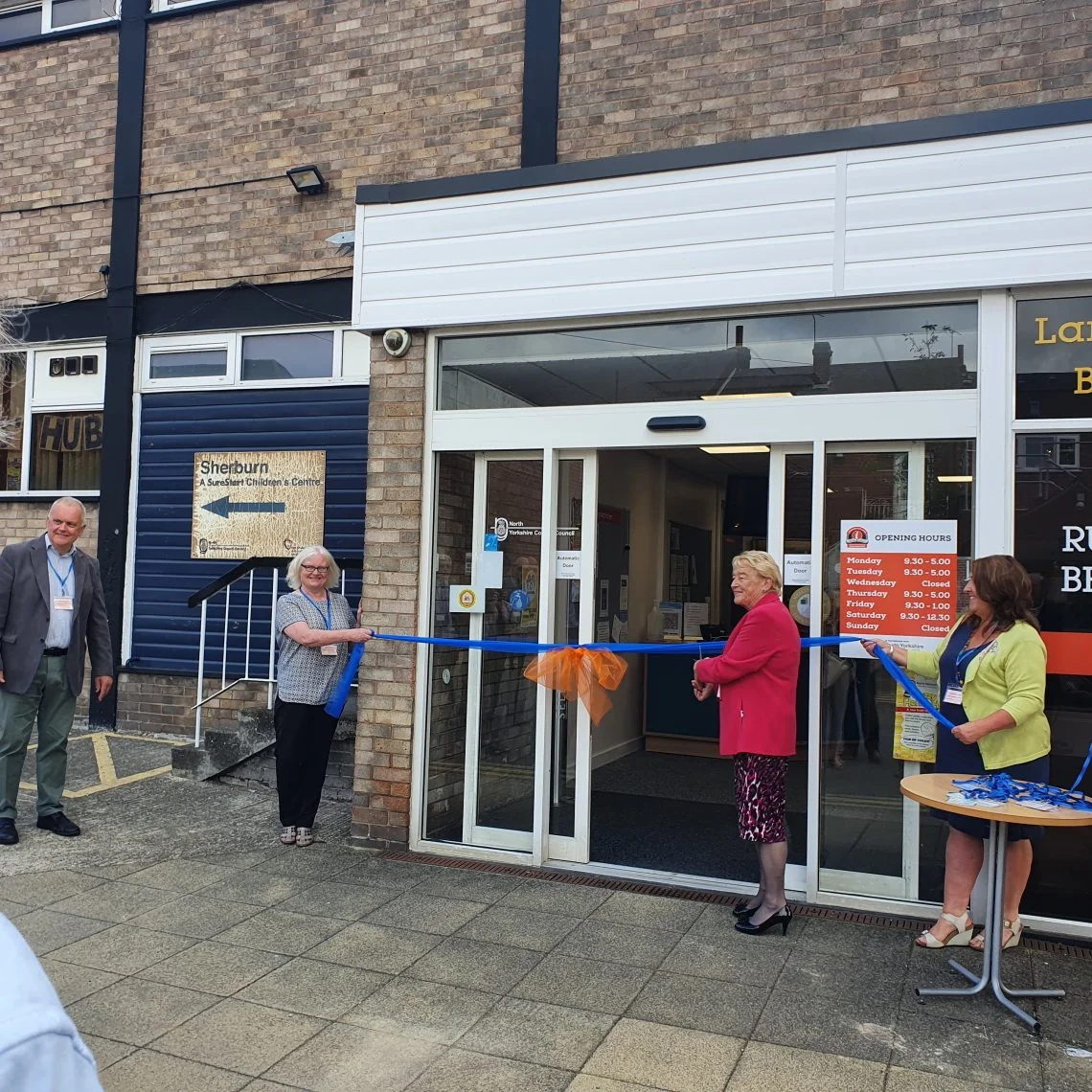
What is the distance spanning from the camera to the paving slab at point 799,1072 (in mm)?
3250

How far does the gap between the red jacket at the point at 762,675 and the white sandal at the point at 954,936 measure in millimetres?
972

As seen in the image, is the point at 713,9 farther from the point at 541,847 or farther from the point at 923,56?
the point at 541,847

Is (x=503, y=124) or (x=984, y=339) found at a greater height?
(x=503, y=124)

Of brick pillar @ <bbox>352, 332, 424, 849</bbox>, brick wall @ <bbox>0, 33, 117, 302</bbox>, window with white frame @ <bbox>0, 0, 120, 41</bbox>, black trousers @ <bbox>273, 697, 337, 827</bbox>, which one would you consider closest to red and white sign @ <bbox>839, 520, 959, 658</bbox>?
brick pillar @ <bbox>352, 332, 424, 849</bbox>

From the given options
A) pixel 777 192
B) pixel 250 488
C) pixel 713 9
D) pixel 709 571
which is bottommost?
pixel 709 571

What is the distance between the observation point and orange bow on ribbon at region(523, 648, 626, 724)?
553 cm

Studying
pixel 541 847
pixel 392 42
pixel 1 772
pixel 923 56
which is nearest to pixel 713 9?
pixel 923 56

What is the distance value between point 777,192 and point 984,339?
4.13 feet

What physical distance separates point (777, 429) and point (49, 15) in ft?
29.5

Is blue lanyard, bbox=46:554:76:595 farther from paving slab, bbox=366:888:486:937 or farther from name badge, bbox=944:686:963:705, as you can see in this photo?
name badge, bbox=944:686:963:705

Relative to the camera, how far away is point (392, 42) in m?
8.59

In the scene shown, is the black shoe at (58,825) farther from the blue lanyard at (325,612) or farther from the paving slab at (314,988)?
the paving slab at (314,988)

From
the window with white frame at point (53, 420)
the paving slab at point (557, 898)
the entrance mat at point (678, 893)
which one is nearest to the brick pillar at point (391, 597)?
the entrance mat at point (678, 893)

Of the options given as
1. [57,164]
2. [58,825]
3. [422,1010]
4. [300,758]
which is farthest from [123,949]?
[57,164]
